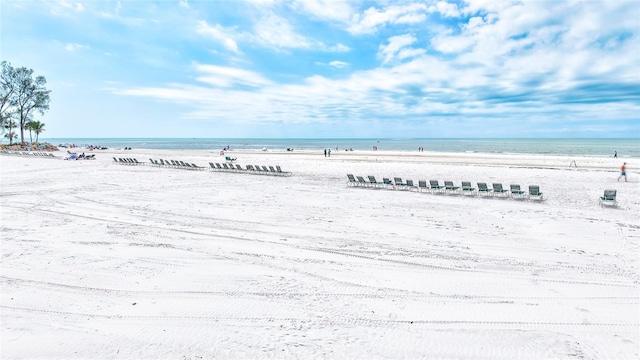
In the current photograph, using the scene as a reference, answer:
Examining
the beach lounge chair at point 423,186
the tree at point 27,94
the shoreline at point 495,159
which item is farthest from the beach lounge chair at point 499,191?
the tree at point 27,94

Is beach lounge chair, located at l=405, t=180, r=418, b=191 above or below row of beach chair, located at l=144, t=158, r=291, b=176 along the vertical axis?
below

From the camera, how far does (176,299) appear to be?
18.1ft

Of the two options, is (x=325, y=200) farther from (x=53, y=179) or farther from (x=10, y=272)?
(x=53, y=179)

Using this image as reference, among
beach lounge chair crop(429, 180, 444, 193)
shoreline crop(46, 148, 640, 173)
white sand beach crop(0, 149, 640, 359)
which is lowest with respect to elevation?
white sand beach crop(0, 149, 640, 359)

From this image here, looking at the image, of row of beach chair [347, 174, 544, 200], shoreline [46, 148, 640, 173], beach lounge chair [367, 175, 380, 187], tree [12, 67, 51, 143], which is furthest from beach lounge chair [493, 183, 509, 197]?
tree [12, 67, 51, 143]

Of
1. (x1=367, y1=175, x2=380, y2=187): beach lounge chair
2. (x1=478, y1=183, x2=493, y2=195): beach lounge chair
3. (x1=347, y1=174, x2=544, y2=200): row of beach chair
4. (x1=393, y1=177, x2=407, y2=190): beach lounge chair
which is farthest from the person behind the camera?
(x1=367, y1=175, x2=380, y2=187): beach lounge chair

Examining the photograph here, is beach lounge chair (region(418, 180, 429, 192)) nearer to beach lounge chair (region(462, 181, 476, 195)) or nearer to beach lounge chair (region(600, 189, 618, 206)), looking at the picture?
beach lounge chair (region(462, 181, 476, 195))

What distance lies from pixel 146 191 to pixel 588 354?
15.9 metres

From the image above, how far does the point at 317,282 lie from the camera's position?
6172 millimetres

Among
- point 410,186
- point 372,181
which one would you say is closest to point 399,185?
point 410,186

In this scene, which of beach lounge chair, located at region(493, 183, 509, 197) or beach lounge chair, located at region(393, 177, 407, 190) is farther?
beach lounge chair, located at region(393, 177, 407, 190)

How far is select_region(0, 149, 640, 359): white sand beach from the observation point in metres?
4.40

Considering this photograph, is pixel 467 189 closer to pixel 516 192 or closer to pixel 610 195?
pixel 516 192

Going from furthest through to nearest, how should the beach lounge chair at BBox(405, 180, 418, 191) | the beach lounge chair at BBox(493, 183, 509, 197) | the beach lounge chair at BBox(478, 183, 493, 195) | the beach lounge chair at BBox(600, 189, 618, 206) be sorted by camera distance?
1. the beach lounge chair at BBox(405, 180, 418, 191)
2. the beach lounge chair at BBox(478, 183, 493, 195)
3. the beach lounge chair at BBox(493, 183, 509, 197)
4. the beach lounge chair at BBox(600, 189, 618, 206)
